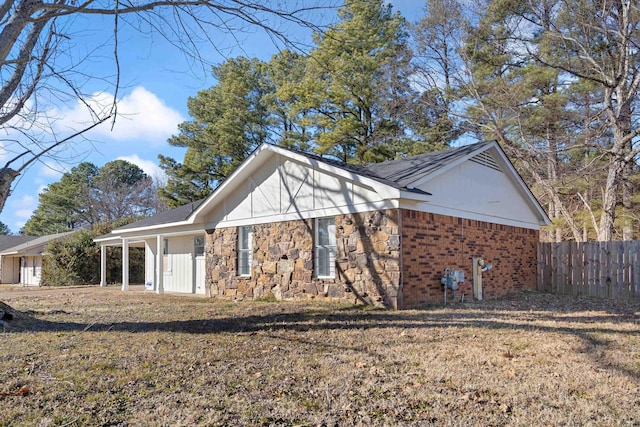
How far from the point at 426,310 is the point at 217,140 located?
2111 cm

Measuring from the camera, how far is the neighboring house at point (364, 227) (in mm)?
9633

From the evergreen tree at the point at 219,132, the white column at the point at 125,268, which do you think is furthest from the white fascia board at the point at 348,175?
the evergreen tree at the point at 219,132

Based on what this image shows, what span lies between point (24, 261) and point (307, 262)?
1118 inches

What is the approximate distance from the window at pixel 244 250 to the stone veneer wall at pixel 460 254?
16.7 feet

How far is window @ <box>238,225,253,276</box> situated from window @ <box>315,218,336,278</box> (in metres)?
2.65

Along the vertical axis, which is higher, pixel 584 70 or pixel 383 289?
pixel 584 70

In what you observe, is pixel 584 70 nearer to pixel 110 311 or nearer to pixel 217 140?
pixel 110 311

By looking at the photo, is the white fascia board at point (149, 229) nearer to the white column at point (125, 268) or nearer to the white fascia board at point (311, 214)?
the white column at point (125, 268)

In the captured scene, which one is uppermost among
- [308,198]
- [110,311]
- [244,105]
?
[244,105]

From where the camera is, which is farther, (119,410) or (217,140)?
(217,140)

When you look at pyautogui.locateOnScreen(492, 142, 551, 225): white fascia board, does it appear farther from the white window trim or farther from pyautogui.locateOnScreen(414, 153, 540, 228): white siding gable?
the white window trim

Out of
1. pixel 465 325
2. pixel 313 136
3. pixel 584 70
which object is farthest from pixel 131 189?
pixel 465 325

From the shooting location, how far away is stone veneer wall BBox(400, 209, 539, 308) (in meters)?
9.63

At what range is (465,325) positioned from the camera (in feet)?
24.2
